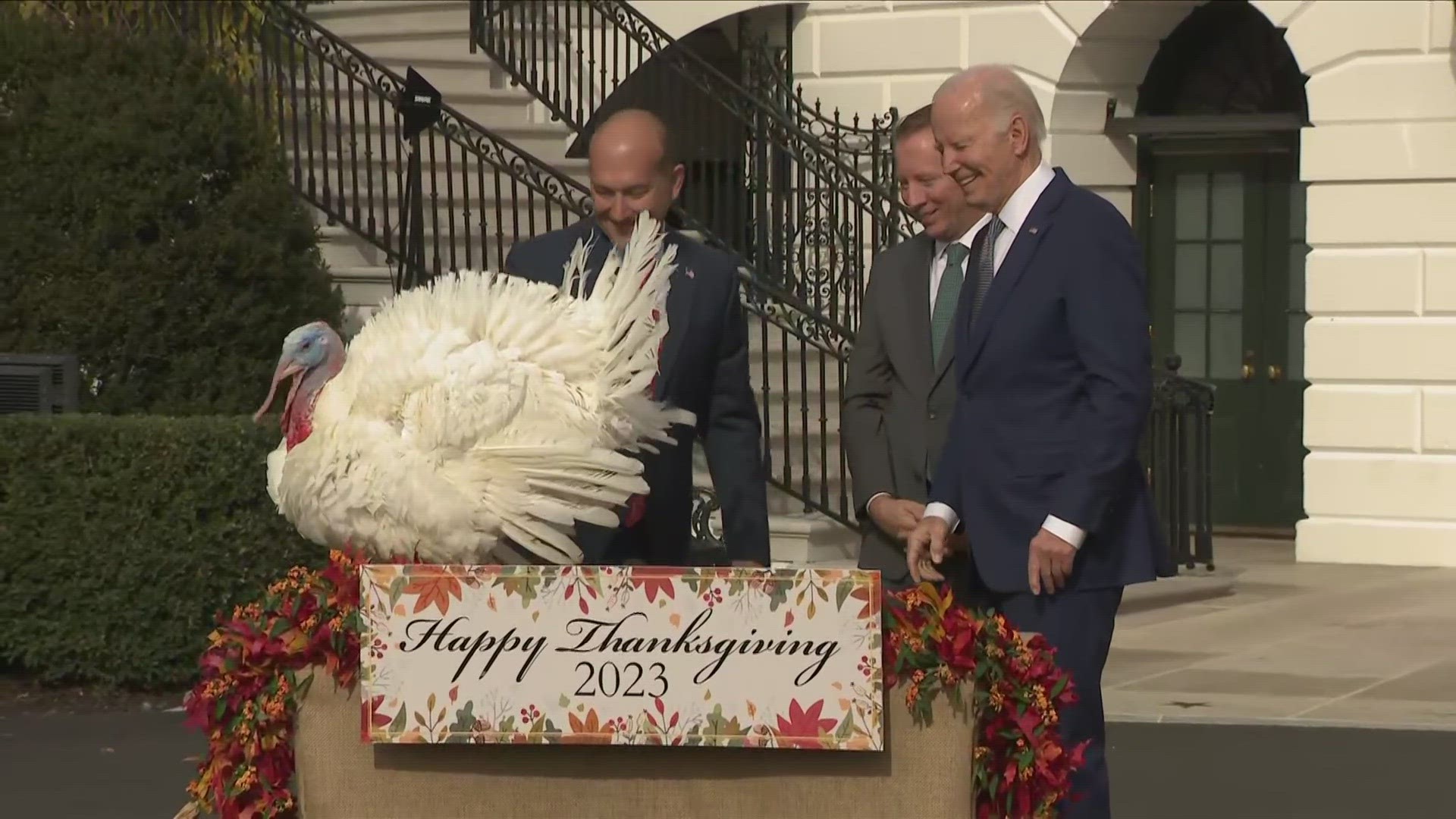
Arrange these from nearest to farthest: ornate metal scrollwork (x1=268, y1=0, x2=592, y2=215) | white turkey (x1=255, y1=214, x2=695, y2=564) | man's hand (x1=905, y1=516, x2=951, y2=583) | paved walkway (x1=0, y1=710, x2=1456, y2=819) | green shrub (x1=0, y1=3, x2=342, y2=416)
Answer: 1. white turkey (x1=255, y1=214, x2=695, y2=564)
2. man's hand (x1=905, y1=516, x2=951, y2=583)
3. paved walkway (x1=0, y1=710, x2=1456, y2=819)
4. green shrub (x1=0, y1=3, x2=342, y2=416)
5. ornate metal scrollwork (x1=268, y1=0, x2=592, y2=215)

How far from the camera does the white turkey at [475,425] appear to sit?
417 cm

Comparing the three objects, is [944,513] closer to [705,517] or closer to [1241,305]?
[705,517]

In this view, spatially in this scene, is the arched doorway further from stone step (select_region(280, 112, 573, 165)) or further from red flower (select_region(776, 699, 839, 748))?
red flower (select_region(776, 699, 839, 748))

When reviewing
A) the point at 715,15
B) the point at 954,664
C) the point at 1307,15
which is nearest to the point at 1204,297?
the point at 1307,15

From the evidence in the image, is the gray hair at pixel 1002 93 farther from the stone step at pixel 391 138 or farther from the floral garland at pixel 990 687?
the stone step at pixel 391 138

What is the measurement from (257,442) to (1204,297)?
8.32 meters

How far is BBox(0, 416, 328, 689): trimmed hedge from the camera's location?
356 inches

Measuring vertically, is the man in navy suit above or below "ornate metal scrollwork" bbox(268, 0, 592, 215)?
below

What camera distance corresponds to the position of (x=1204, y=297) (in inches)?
621

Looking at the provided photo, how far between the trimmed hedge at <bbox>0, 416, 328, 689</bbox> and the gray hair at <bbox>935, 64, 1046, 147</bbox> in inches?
184

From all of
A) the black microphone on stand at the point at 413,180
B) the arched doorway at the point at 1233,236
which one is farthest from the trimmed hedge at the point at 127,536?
the arched doorway at the point at 1233,236

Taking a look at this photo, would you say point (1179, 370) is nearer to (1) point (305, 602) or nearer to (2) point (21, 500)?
(2) point (21, 500)

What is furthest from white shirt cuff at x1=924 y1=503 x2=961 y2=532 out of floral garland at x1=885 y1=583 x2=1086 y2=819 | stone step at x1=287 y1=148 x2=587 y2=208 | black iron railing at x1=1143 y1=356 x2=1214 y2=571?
stone step at x1=287 y1=148 x2=587 y2=208

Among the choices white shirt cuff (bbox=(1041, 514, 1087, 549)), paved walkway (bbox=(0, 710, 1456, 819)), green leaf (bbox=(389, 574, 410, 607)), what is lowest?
paved walkway (bbox=(0, 710, 1456, 819))
